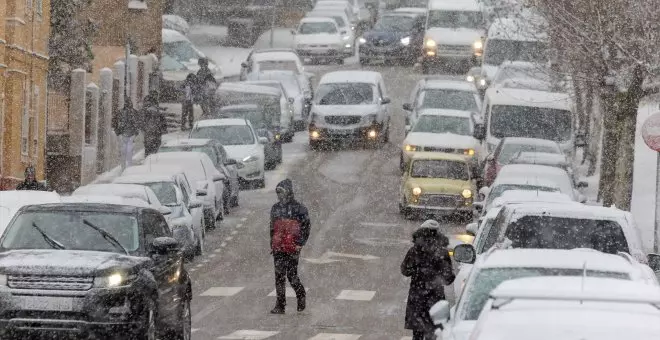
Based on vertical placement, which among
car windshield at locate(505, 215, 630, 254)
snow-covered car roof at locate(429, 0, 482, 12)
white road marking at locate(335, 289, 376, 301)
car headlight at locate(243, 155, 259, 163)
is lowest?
white road marking at locate(335, 289, 376, 301)

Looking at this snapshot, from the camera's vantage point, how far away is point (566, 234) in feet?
55.8

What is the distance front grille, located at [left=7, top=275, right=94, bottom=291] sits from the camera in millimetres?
15656

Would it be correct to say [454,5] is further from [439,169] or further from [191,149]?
[439,169]

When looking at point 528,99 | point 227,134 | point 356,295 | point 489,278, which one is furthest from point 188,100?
point 489,278

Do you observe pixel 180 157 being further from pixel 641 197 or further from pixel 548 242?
pixel 548 242

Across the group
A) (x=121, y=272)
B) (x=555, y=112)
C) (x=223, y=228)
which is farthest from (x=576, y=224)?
(x=555, y=112)

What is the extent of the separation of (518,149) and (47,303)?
21.8m

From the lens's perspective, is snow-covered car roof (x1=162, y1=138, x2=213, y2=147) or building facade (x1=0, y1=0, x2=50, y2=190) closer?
building facade (x1=0, y1=0, x2=50, y2=190)

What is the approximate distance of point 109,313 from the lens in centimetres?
1571

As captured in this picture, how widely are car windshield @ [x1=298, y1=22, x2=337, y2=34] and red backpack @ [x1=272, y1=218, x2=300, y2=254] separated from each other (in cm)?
4349

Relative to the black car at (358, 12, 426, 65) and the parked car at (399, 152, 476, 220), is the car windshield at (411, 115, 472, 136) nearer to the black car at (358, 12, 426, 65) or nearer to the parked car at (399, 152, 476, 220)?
the parked car at (399, 152, 476, 220)

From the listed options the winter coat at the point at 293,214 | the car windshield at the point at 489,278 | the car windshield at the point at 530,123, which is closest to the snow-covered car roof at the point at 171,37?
the car windshield at the point at 530,123

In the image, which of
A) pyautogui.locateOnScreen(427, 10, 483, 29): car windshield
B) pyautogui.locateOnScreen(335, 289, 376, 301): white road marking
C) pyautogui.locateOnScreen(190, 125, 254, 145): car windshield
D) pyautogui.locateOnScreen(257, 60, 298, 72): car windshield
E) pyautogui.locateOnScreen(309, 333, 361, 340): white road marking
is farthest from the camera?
pyautogui.locateOnScreen(427, 10, 483, 29): car windshield

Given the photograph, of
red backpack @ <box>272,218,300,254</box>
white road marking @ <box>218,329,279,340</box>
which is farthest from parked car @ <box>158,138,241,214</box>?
white road marking @ <box>218,329,279,340</box>
